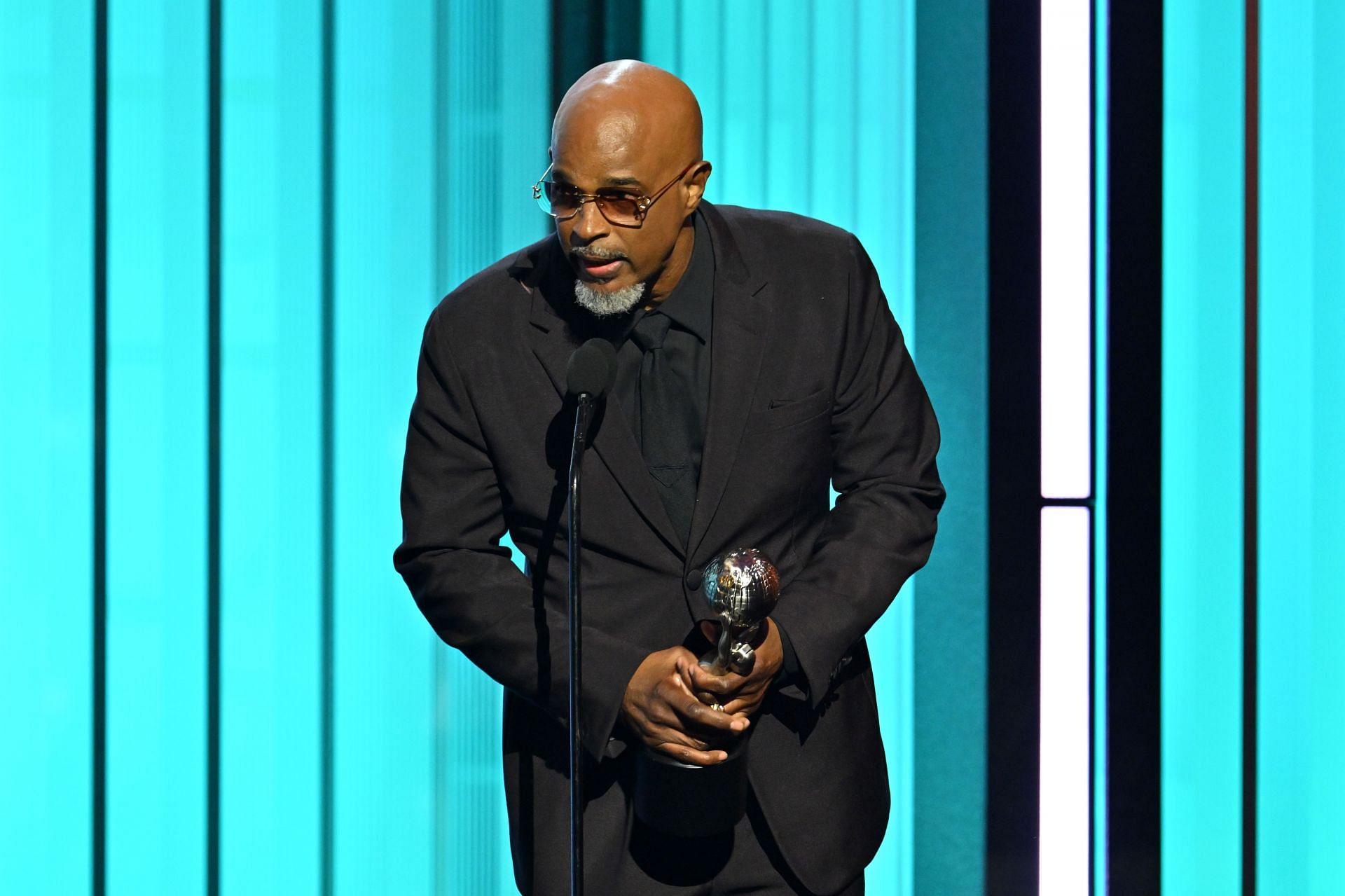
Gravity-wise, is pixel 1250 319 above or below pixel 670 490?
above

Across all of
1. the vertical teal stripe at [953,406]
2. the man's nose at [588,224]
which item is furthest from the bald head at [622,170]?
the vertical teal stripe at [953,406]

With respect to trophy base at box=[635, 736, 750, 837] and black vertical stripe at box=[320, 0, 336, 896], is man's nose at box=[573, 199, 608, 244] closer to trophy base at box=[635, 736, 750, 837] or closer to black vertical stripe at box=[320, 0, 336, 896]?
trophy base at box=[635, 736, 750, 837]

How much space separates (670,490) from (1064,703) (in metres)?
1.14

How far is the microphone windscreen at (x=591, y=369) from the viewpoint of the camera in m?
1.18

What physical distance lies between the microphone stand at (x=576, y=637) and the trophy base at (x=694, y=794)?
131 millimetres

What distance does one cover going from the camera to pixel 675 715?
52.0 inches

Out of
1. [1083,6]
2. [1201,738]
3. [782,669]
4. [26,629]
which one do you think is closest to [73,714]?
[26,629]

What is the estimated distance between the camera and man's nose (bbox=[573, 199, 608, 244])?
1.37 metres

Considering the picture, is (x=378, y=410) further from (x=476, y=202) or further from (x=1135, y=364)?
(x=1135, y=364)

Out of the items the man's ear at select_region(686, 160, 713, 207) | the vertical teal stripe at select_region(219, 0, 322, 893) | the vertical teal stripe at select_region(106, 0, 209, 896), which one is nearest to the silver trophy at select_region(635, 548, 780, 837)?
the man's ear at select_region(686, 160, 713, 207)

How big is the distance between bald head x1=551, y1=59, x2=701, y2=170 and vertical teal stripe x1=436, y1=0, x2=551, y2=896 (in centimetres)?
77

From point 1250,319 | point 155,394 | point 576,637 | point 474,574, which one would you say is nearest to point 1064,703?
point 1250,319

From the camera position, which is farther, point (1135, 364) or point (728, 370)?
Answer: point (1135, 364)

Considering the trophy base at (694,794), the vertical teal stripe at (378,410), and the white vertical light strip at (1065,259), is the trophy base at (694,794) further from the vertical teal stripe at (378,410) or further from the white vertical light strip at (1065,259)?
the white vertical light strip at (1065,259)
